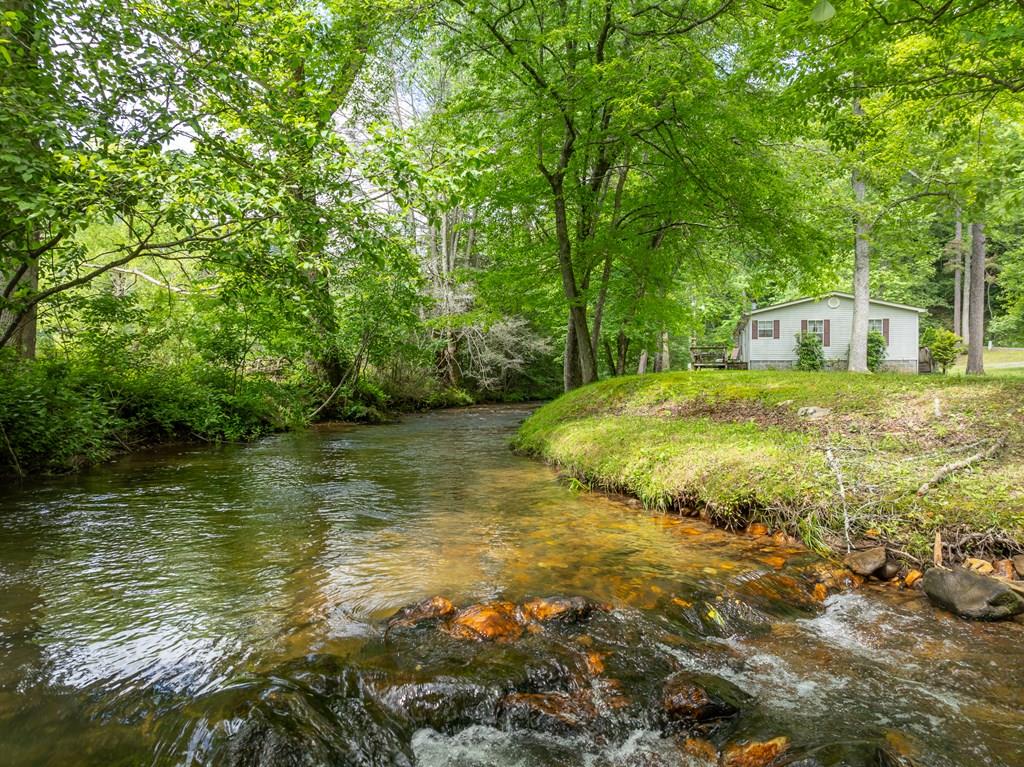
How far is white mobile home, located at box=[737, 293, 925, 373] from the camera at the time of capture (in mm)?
27141

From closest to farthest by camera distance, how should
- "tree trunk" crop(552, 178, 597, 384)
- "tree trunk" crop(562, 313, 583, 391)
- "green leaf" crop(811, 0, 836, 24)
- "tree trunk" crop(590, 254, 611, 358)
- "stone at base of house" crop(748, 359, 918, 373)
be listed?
"green leaf" crop(811, 0, 836, 24) → "tree trunk" crop(552, 178, 597, 384) → "tree trunk" crop(590, 254, 611, 358) → "tree trunk" crop(562, 313, 583, 391) → "stone at base of house" crop(748, 359, 918, 373)

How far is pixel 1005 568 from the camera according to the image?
4.01 meters

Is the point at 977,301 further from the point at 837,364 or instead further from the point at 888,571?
the point at 888,571

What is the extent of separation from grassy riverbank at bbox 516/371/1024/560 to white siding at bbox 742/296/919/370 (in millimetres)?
21214

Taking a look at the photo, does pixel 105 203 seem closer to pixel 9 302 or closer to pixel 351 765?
pixel 9 302

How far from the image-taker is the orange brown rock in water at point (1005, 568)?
13.0 ft

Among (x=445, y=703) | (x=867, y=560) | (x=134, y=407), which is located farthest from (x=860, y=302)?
(x=134, y=407)

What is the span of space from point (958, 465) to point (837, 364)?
25812mm

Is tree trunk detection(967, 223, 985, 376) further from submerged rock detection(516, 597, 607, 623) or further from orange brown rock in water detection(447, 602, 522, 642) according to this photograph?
orange brown rock in water detection(447, 602, 522, 642)

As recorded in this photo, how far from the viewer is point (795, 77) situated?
24.8 ft

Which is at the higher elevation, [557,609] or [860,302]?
[860,302]

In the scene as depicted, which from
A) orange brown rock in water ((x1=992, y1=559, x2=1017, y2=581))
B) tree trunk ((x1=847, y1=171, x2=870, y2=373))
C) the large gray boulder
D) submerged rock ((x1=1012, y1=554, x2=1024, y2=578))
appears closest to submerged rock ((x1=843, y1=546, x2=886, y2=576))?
the large gray boulder

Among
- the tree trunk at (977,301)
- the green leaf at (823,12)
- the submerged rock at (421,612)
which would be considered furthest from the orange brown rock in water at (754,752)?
the tree trunk at (977,301)

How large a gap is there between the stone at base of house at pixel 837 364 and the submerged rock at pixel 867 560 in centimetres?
2577
